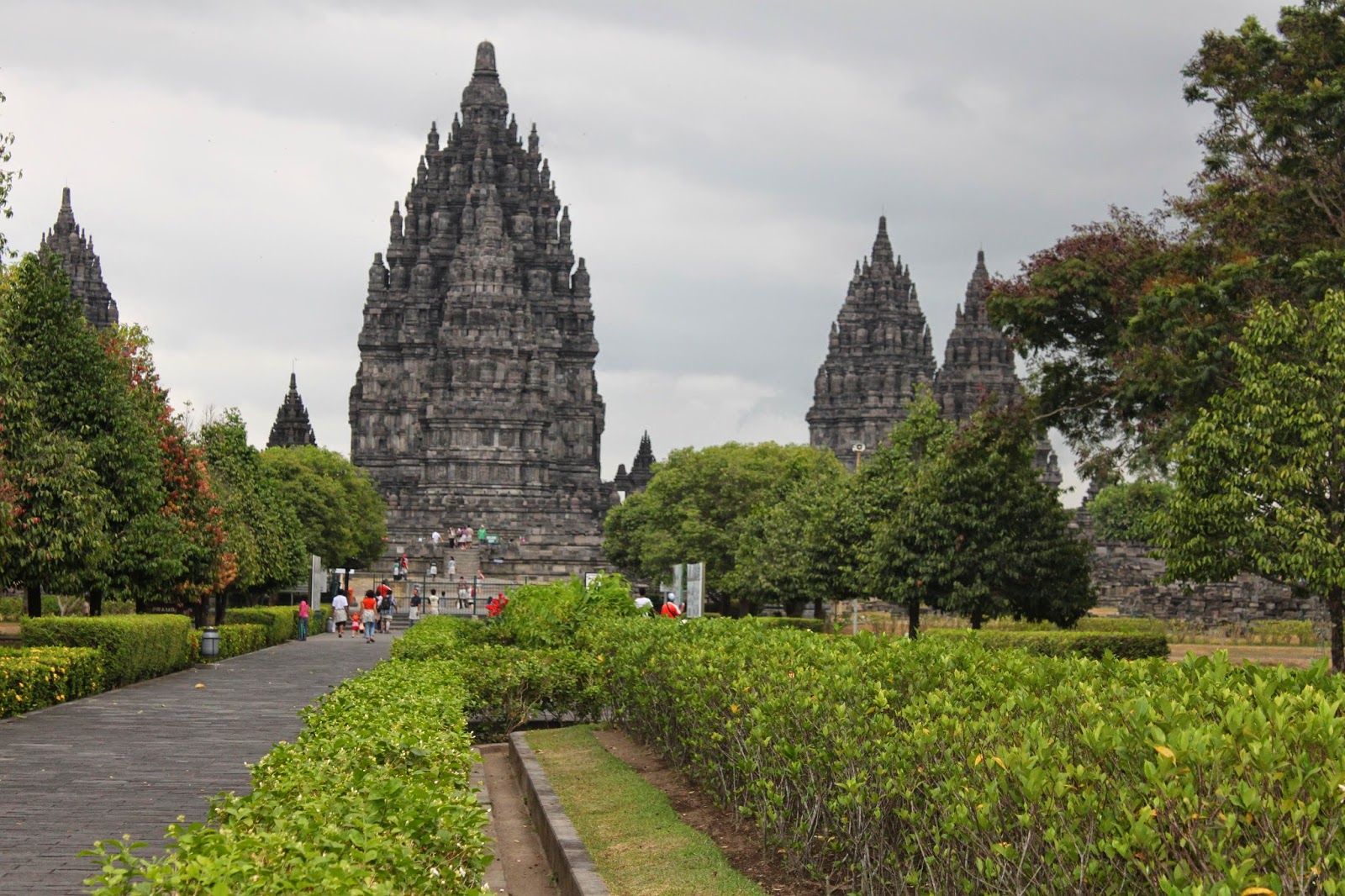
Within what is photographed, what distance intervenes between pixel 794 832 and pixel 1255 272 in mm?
19820

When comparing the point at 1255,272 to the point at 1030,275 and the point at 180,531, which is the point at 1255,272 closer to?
the point at 1030,275

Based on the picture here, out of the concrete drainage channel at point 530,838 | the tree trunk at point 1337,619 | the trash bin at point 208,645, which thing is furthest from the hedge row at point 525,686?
the trash bin at point 208,645

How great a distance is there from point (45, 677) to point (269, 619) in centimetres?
2334

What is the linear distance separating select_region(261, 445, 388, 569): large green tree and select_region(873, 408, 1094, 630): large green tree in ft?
164

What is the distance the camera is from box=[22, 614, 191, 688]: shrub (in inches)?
1029

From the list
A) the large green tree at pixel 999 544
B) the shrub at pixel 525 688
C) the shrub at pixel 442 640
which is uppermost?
the large green tree at pixel 999 544

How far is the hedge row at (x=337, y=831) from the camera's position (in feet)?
18.5

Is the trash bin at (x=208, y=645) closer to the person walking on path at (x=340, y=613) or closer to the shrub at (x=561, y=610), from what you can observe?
the shrub at (x=561, y=610)

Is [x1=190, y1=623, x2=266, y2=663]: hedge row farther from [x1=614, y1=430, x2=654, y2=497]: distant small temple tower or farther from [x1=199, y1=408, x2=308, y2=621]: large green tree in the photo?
[x1=614, y1=430, x2=654, y2=497]: distant small temple tower

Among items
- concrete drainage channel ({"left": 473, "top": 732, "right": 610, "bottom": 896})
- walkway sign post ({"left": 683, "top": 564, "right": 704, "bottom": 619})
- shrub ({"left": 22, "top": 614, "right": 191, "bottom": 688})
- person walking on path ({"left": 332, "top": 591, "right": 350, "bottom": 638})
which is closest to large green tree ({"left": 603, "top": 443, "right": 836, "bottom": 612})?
person walking on path ({"left": 332, "top": 591, "right": 350, "bottom": 638})

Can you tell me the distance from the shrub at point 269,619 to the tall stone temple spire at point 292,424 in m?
86.9

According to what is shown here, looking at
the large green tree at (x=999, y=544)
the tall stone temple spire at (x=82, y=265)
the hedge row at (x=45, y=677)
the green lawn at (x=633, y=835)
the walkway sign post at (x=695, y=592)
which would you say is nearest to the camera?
the green lawn at (x=633, y=835)

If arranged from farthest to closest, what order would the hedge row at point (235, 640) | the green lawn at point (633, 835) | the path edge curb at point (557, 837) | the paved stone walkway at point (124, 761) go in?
the hedge row at point (235, 640)
the paved stone walkway at point (124, 761)
the path edge curb at point (557, 837)
the green lawn at point (633, 835)

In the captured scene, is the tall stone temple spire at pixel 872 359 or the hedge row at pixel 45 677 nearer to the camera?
the hedge row at pixel 45 677
